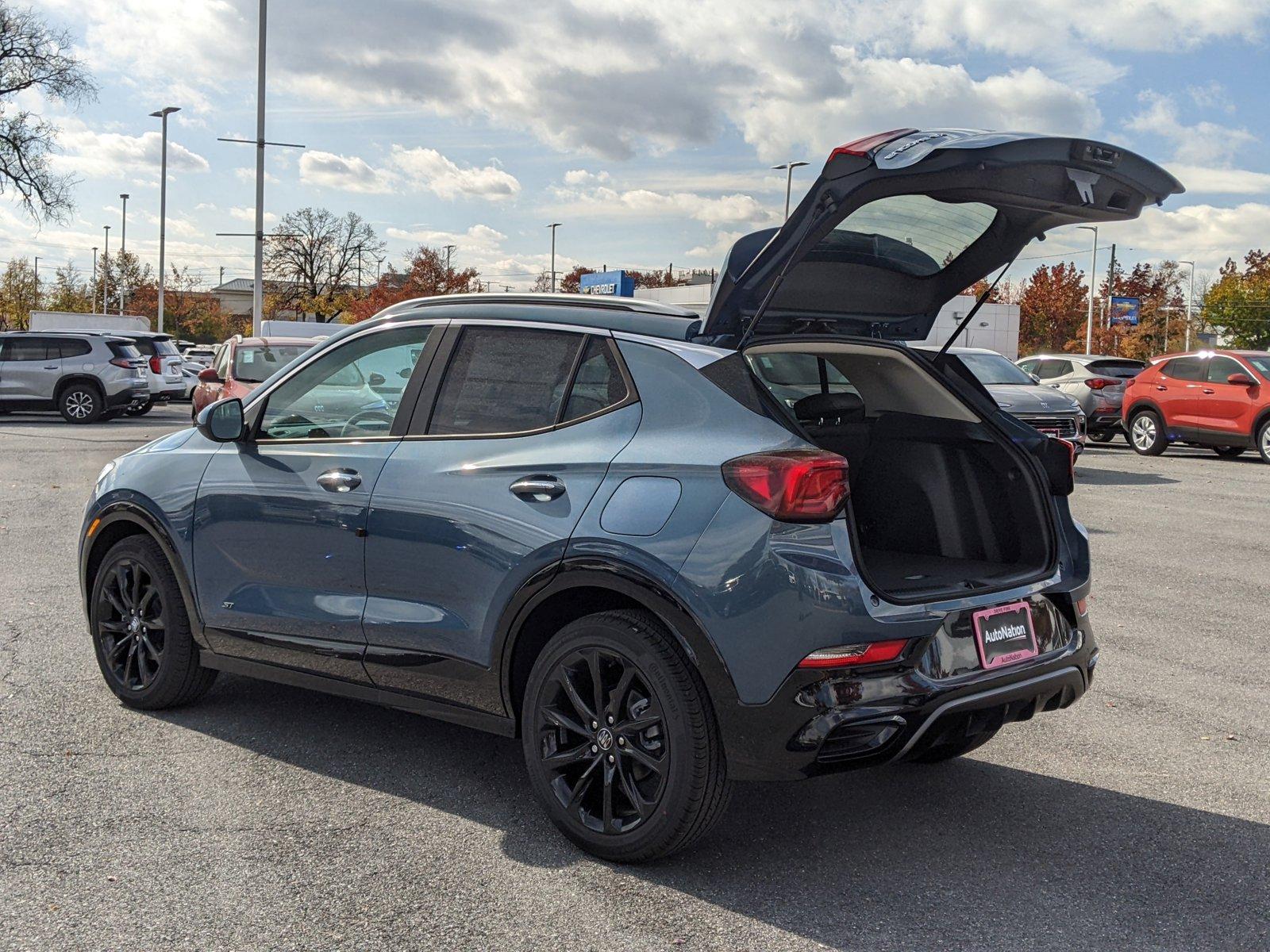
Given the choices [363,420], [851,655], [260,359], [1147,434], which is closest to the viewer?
[851,655]

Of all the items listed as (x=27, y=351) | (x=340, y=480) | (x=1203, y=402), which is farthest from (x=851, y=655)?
(x=27, y=351)

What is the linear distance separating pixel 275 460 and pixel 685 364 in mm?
1785

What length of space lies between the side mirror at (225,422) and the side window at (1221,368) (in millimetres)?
18753

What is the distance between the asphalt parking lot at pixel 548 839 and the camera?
3.40 m

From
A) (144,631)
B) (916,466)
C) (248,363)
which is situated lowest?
(144,631)

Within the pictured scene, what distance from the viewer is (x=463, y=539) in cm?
405

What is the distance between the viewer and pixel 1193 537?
11.1 m

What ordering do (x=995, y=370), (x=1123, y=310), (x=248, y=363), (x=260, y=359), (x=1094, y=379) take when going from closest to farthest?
1. (x=248, y=363)
2. (x=260, y=359)
3. (x=995, y=370)
4. (x=1094, y=379)
5. (x=1123, y=310)

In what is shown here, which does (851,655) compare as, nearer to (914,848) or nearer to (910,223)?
(914,848)

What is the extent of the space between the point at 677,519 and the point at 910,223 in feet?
4.41

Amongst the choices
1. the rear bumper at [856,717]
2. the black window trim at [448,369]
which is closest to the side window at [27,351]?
the black window trim at [448,369]

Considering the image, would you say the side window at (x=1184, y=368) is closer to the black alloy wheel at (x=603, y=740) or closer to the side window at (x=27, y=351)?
the black alloy wheel at (x=603, y=740)

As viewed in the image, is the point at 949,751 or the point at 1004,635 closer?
the point at 1004,635

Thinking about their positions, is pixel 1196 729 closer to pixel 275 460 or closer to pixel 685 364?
pixel 685 364
